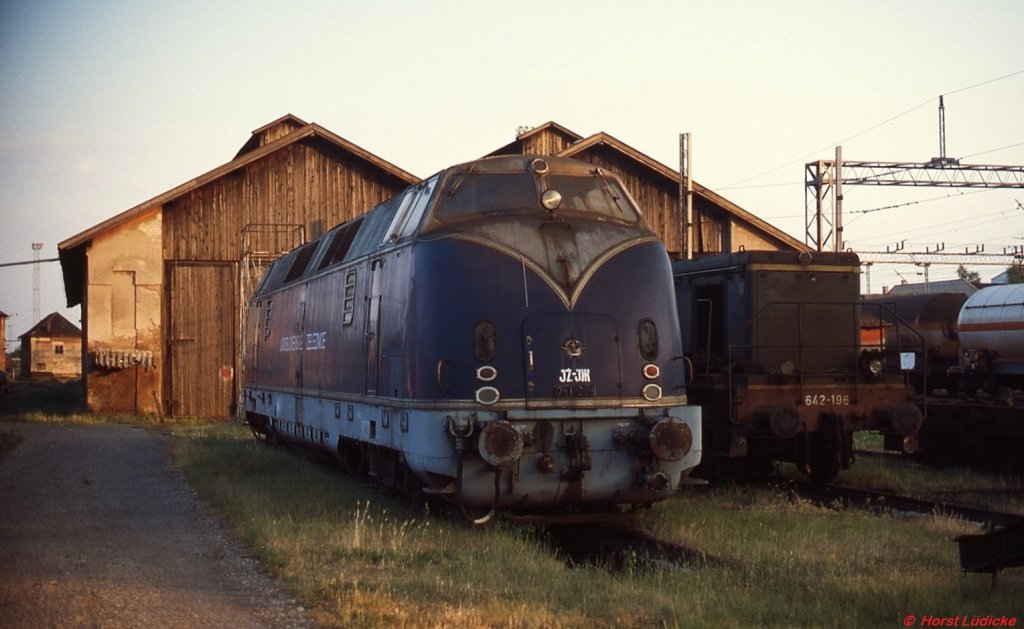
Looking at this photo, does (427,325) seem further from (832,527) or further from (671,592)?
(832,527)

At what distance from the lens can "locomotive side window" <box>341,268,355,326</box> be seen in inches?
537

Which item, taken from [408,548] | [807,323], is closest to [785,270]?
[807,323]

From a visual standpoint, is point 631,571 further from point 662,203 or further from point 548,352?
point 662,203

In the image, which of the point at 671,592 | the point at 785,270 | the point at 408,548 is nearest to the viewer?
the point at 671,592

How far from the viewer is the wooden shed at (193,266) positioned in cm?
3200

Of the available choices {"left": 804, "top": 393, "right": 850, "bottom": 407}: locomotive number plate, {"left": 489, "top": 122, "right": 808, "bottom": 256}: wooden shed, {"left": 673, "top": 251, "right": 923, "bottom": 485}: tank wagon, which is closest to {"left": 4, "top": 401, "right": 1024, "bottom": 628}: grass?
{"left": 673, "top": 251, "right": 923, "bottom": 485}: tank wagon

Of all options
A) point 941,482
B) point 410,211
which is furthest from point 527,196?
point 941,482

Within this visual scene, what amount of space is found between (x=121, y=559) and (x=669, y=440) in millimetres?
5011

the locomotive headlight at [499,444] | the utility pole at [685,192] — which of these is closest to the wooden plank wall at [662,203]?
the utility pole at [685,192]

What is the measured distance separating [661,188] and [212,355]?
14215 mm

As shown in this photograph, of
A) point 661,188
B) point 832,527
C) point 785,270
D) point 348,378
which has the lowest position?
point 832,527

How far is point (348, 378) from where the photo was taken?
1362 cm

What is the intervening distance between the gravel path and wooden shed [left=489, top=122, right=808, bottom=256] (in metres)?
19.7

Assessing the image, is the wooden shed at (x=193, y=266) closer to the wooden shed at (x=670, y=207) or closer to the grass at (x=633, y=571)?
the wooden shed at (x=670, y=207)
